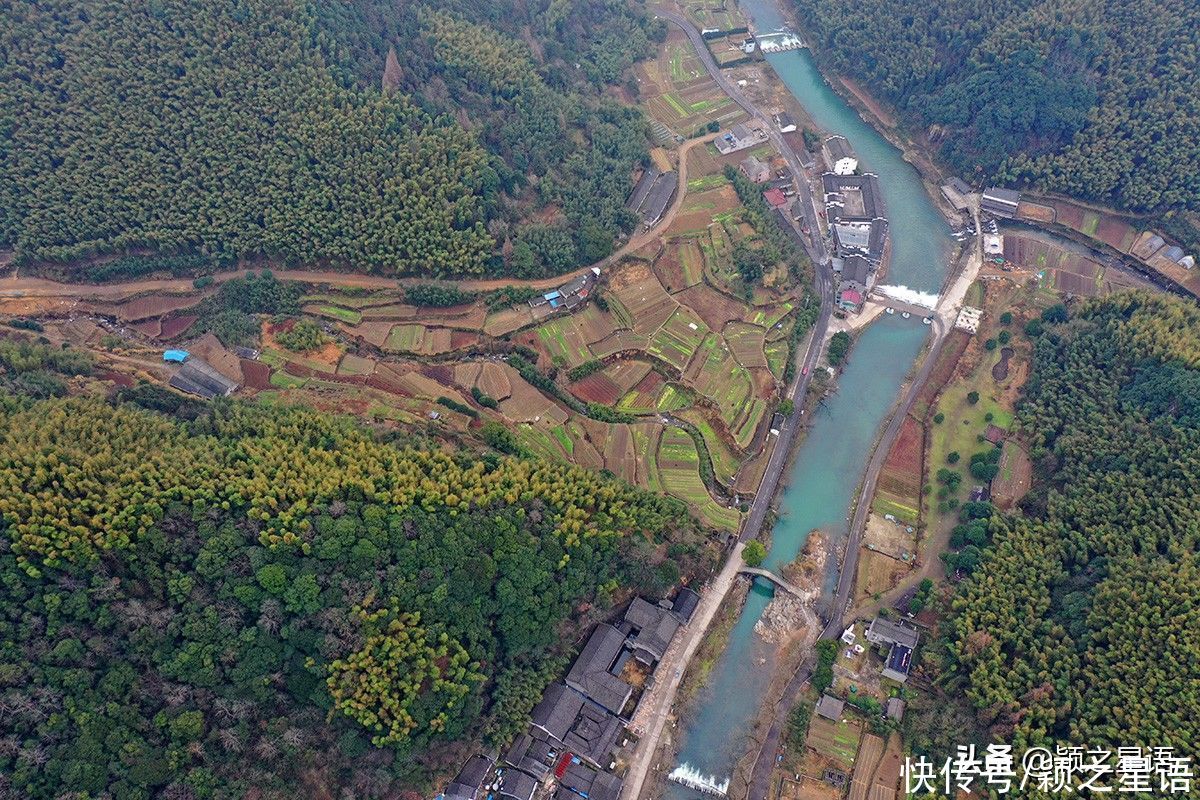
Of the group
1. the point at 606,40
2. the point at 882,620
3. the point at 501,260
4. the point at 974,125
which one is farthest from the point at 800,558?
the point at 606,40

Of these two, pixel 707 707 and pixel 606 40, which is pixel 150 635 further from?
pixel 606 40

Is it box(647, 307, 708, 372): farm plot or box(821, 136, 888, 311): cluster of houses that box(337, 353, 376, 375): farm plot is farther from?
box(821, 136, 888, 311): cluster of houses

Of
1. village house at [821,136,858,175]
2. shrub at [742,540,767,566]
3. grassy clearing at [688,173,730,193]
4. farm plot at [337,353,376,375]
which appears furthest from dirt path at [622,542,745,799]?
village house at [821,136,858,175]

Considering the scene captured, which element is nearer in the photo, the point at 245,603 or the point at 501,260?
the point at 245,603

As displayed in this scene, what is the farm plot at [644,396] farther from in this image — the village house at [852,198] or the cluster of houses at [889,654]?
the village house at [852,198]

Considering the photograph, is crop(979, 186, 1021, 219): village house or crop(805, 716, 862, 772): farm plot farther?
crop(979, 186, 1021, 219): village house

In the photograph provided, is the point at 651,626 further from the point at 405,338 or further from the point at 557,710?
the point at 405,338
